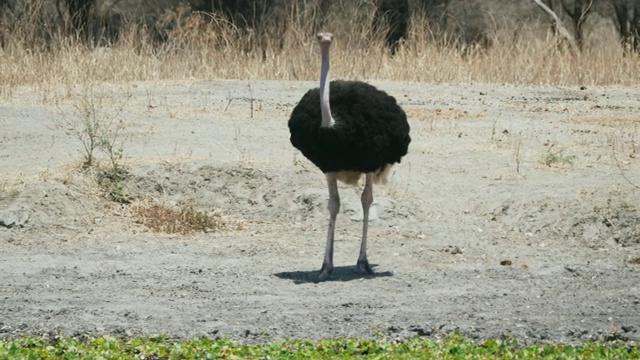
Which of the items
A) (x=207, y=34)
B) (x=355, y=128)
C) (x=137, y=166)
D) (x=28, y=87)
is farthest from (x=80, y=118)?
(x=207, y=34)

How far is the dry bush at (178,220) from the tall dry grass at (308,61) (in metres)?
6.49

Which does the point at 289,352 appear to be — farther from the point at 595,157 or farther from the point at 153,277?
the point at 595,157

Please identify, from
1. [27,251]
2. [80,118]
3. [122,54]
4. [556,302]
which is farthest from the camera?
[122,54]

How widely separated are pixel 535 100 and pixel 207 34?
5.03m

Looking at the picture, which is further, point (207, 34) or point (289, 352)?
point (207, 34)

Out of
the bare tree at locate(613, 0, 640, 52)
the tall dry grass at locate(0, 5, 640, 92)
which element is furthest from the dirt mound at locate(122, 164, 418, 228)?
the bare tree at locate(613, 0, 640, 52)

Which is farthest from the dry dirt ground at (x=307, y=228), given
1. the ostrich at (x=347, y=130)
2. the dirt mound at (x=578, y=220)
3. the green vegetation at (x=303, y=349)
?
the ostrich at (x=347, y=130)

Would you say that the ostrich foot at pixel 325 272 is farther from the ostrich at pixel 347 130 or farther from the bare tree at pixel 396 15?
the bare tree at pixel 396 15

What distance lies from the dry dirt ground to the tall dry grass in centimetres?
171

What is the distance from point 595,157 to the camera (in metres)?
14.3

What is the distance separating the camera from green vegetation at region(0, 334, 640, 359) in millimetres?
7637

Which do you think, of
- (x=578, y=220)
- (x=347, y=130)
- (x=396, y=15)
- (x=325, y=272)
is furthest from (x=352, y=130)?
(x=396, y=15)

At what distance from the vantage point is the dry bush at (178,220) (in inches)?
474

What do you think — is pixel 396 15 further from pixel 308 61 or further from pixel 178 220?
pixel 178 220
